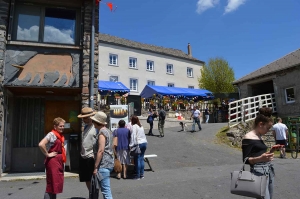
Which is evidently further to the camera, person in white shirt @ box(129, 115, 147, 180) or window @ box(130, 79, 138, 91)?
window @ box(130, 79, 138, 91)

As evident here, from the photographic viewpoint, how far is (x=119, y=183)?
6.86 metres

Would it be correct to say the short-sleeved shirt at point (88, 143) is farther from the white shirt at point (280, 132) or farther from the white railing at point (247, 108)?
the white railing at point (247, 108)

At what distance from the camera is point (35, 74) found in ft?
25.4

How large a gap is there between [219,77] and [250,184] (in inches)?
1309

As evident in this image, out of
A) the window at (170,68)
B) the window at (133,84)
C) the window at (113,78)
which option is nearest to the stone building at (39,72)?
the window at (113,78)

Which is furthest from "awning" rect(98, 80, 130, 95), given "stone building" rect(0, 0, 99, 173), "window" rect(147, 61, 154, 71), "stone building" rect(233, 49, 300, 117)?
"window" rect(147, 61, 154, 71)

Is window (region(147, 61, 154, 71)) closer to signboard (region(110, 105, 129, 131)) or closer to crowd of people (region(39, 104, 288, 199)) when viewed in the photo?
signboard (region(110, 105, 129, 131))

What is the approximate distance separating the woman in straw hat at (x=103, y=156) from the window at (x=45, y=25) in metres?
5.11

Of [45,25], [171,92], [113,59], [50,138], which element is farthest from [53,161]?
[113,59]

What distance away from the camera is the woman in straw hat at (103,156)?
391 centimetres

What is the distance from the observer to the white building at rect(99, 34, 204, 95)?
28.4 m

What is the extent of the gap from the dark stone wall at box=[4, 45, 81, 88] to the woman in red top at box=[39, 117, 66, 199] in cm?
366

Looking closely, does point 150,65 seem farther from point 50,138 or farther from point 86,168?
point 50,138

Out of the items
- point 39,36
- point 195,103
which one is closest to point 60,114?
point 39,36
